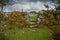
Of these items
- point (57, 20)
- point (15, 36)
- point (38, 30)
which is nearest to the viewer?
point (15, 36)

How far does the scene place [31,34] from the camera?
7105mm

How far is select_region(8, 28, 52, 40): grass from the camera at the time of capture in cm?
667

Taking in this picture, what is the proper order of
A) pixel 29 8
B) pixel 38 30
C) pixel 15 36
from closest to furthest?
pixel 15 36 → pixel 38 30 → pixel 29 8

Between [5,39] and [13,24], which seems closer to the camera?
[5,39]

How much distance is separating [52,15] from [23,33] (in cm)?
208

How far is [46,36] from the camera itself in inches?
271

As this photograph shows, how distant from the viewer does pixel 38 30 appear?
7664 mm

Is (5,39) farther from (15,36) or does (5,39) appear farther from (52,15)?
(52,15)

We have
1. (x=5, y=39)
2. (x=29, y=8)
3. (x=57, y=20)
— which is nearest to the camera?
(x=5, y=39)

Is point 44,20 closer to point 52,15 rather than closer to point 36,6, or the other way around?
point 52,15

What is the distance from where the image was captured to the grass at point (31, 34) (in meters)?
6.67

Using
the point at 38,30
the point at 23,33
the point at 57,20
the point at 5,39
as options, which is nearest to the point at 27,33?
the point at 23,33

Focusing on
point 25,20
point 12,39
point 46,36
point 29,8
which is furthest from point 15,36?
point 29,8

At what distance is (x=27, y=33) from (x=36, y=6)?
183 inches
